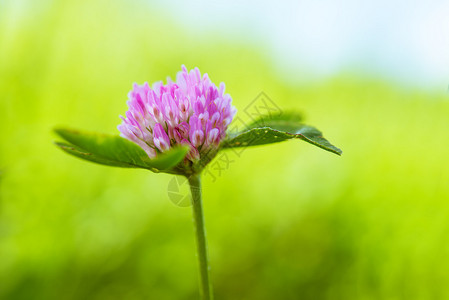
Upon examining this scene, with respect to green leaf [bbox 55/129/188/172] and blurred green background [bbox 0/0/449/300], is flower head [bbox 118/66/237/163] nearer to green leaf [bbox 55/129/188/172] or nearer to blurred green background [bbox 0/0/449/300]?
green leaf [bbox 55/129/188/172]

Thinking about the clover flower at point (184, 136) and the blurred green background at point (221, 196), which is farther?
the blurred green background at point (221, 196)

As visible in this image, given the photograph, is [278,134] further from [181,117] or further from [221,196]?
[221,196]

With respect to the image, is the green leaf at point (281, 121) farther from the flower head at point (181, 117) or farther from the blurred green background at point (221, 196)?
the blurred green background at point (221, 196)

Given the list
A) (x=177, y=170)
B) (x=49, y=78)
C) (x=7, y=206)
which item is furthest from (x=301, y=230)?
(x=49, y=78)

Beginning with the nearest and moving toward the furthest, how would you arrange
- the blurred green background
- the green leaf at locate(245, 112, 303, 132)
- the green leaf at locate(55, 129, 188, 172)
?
the green leaf at locate(55, 129, 188, 172), the green leaf at locate(245, 112, 303, 132), the blurred green background

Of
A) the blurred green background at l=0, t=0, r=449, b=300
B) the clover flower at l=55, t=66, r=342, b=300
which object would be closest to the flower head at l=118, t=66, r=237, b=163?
the clover flower at l=55, t=66, r=342, b=300

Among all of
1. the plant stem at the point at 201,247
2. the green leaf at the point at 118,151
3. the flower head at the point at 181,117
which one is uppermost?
the flower head at the point at 181,117

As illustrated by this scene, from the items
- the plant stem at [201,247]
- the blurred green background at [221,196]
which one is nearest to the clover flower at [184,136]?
the plant stem at [201,247]
